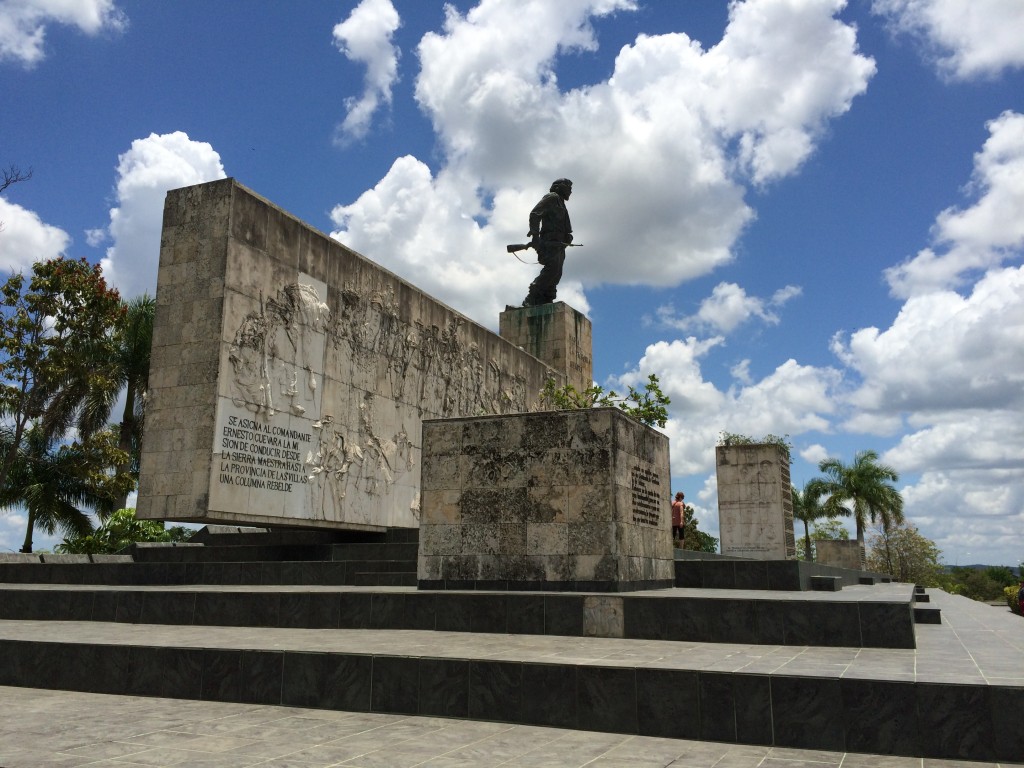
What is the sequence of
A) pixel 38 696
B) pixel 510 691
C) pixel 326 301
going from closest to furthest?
pixel 510 691 < pixel 38 696 < pixel 326 301

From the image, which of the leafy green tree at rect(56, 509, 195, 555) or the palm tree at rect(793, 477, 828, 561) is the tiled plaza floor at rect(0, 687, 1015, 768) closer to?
the leafy green tree at rect(56, 509, 195, 555)

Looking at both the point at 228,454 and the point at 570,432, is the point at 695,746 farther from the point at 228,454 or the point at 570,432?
the point at 228,454

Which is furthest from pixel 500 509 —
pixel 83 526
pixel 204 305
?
pixel 83 526

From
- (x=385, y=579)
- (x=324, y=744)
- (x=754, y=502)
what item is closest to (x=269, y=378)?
(x=385, y=579)

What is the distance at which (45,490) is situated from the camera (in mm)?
20422

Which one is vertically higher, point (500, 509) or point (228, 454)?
point (228, 454)

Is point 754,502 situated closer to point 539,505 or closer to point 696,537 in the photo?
point 539,505

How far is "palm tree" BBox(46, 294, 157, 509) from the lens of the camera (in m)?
19.6

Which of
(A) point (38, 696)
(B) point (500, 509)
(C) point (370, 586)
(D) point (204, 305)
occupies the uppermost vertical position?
(D) point (204, 305)

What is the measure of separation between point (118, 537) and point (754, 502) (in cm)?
1388

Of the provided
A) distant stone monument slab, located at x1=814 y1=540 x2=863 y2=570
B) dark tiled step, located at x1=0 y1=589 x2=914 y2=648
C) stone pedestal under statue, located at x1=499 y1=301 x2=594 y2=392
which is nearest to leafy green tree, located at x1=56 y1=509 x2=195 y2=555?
dark tiled step, located at x1=0 y1=589 x2=914 y2=648

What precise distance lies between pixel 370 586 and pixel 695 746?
6051mm

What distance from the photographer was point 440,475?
905 cm

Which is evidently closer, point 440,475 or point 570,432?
point 570,432
